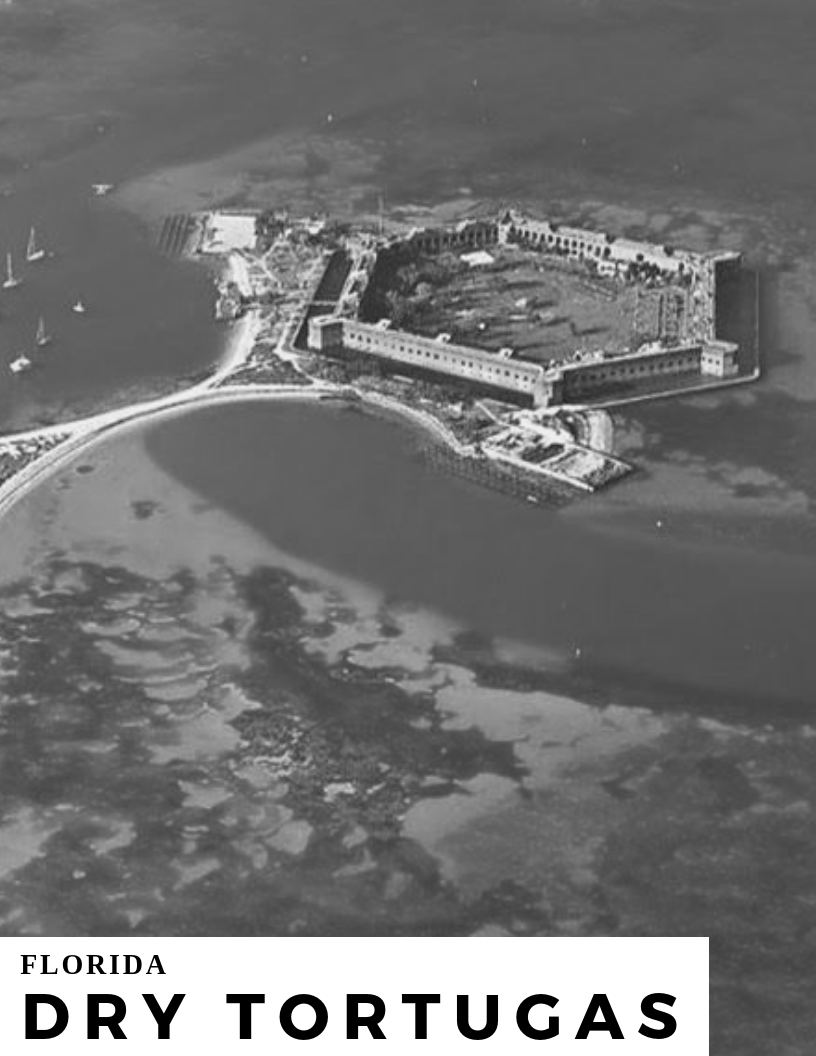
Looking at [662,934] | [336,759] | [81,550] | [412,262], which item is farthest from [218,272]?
[662,934]

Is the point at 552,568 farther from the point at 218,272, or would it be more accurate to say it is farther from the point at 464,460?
the point at 218,272

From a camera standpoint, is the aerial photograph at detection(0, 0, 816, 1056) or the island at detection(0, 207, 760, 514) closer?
the aerial photograph at detection(0, 0, 816, 1056)

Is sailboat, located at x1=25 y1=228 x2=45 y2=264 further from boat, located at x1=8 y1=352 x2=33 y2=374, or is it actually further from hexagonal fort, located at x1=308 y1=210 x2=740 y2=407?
hexagonal fort, located at x1=308 y1=210 x2=740 y2=407

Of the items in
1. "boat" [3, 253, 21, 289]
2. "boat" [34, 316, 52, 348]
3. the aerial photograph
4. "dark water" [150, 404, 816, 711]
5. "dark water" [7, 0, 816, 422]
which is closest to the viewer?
the aerial photograph

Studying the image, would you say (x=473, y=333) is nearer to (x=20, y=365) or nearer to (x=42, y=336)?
(x=42, y=336)

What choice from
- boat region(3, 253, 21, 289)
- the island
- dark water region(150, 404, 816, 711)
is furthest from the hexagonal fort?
boat region(3, 253, 21, 289)

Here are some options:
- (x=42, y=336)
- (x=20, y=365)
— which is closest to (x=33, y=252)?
(x=42, y=336)
